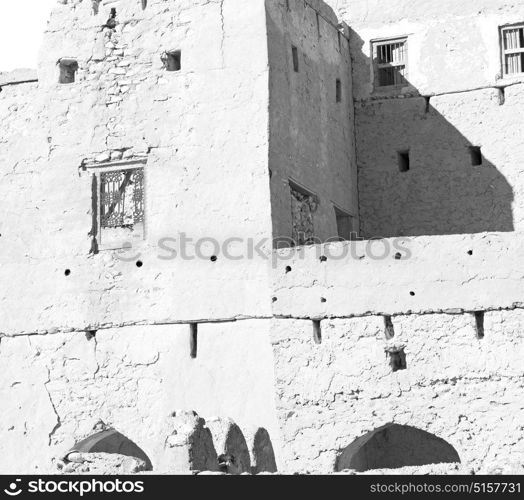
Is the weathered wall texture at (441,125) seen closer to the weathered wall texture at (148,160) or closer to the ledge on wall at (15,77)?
the weathered wall texture at (148,160)

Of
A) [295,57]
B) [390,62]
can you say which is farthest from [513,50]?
[295,57]

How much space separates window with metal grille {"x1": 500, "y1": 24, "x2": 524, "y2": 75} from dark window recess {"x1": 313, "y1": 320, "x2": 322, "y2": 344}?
680cm

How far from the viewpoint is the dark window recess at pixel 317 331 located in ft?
69.9

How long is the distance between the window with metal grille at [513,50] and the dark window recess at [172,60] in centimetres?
591

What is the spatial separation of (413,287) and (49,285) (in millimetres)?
5557

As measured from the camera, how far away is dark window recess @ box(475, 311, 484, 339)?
67.5 feet

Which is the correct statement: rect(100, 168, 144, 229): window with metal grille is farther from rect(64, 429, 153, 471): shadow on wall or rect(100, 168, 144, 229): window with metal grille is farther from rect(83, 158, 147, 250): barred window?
rect(64, 429, 153, 471): shadow on wall

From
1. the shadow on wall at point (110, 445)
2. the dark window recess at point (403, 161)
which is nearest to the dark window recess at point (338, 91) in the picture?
the dark window recess at point (403, 161)

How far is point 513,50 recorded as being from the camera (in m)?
25.9

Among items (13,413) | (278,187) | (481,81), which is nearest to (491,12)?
(481,81)

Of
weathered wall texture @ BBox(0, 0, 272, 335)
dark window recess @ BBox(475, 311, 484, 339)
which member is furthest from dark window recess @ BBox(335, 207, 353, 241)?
dark window recess @ BBox(475, 311, 484, 339)

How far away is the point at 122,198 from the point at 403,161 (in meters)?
5.76

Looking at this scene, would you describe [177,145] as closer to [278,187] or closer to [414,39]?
[278,187]

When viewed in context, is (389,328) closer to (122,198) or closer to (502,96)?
(122,198)
